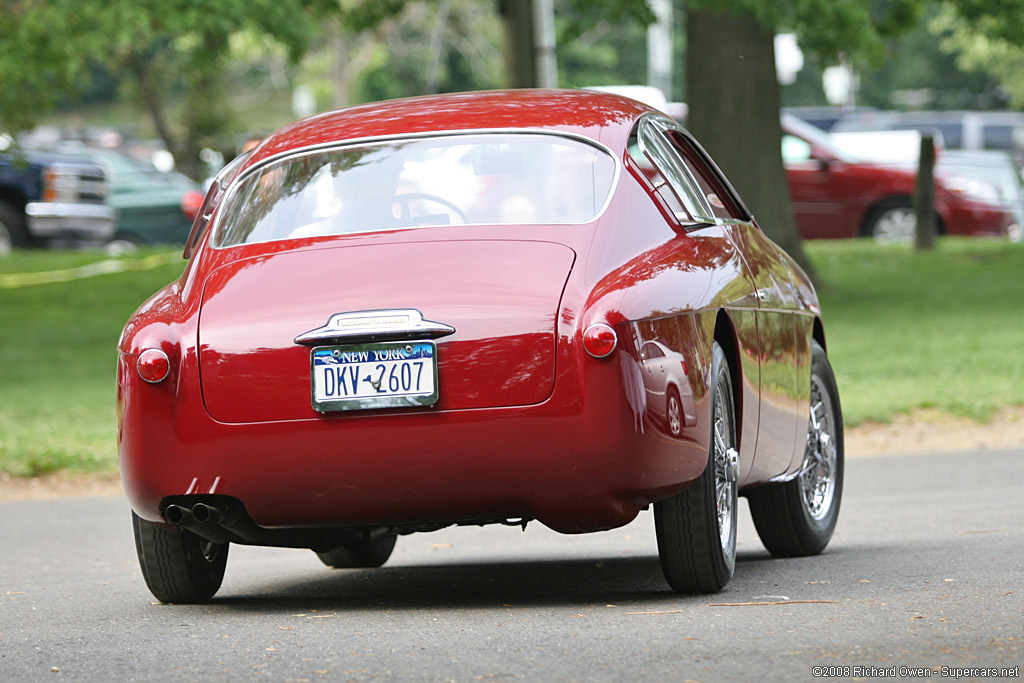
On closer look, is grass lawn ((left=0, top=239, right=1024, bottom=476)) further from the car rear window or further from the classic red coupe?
the classic red coupe

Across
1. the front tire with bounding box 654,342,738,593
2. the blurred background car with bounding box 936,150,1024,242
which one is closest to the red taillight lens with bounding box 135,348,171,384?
the front tire with bounding box 654,342,738,593

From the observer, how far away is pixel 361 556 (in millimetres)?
7230

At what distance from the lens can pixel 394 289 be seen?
5.12 meters

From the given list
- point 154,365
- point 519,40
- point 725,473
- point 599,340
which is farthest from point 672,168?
point 519,40

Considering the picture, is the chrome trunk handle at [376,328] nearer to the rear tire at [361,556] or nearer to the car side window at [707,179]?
the car side window at [707,179]

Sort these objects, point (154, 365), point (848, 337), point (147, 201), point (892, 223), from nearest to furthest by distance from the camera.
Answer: point (154, 365) → point (848, 337) → point (892, 223) → point (147, 201)

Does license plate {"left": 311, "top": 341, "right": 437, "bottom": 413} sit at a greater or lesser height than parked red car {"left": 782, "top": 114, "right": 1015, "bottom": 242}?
greater

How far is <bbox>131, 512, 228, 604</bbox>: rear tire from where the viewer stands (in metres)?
5.73

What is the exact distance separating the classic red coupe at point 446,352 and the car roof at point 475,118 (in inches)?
0.6

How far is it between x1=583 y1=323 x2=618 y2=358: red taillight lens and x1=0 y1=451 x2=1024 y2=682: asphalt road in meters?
0.75

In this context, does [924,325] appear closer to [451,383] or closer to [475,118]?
[475,118]

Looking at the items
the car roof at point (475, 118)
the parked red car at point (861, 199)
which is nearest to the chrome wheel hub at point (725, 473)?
the car roof at point (475, 118)

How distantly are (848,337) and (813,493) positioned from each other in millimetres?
9105

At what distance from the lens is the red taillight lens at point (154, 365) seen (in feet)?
17.1
